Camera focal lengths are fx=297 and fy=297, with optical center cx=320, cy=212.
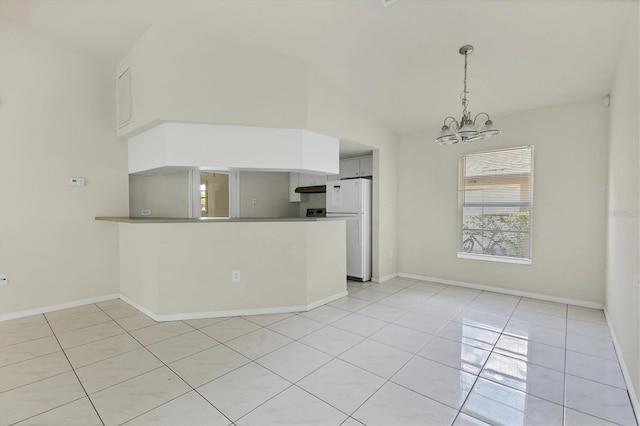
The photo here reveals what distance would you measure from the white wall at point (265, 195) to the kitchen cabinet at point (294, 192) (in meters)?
A: 0.08

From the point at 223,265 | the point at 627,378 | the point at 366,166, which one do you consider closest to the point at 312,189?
the point at 366,166

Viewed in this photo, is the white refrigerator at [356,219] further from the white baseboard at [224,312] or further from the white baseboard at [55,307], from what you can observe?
the white baseboard at [55,307]

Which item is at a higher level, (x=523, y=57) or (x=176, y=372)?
(x=523, y=57)

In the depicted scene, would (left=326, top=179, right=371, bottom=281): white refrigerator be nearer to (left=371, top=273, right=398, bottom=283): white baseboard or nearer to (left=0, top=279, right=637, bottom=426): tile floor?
(left=371, top=273, right=398, bottom=283): white baseboard

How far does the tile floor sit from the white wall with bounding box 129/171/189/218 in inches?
59.2

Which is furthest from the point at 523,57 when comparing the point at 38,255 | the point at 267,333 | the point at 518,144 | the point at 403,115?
the point at 38,255

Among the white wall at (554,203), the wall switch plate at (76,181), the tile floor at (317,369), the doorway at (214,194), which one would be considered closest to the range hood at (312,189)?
the doorway at (214,194)

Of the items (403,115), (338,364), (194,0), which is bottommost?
(338,364)

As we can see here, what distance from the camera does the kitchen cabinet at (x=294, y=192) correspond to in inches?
235

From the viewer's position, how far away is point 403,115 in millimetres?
4555

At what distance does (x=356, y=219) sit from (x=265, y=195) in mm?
1919

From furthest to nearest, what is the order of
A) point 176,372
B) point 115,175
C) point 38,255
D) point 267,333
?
point 115,175, point 38,255, point 267,333, point 176,372

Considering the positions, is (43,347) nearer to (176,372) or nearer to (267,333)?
(176,372)

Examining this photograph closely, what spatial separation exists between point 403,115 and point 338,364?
366 centimetres
